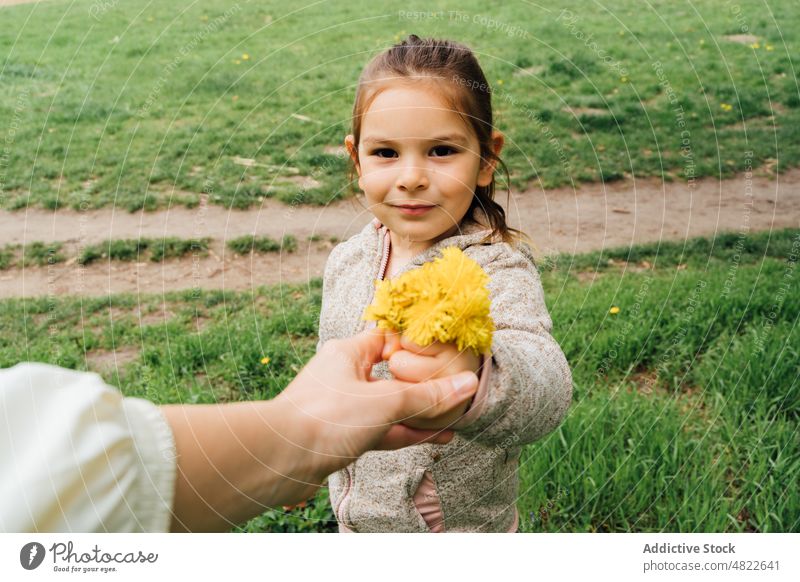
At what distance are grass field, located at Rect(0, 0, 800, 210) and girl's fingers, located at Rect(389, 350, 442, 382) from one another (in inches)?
80.5

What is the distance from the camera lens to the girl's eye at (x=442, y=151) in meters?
1.02

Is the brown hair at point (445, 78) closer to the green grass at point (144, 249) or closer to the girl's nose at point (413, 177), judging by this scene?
the girl's nose at point (413, 177)

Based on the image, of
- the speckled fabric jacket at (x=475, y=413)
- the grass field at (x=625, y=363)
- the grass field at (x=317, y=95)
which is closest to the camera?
the speckled fabric jacket at (x=475, y=413)

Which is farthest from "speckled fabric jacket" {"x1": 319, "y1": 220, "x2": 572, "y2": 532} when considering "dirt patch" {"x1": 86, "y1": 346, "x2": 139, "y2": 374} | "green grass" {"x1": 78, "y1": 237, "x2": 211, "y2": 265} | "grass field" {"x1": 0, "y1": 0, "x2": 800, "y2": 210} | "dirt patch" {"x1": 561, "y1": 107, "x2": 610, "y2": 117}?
"dirt patch" {"x1": 561, "y1": 107, "x2": 610, "y2": 117}

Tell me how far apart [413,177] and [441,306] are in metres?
0.33

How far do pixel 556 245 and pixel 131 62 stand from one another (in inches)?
99.4

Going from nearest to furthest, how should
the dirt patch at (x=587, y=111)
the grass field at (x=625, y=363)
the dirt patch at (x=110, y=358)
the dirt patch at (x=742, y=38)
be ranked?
the grass field at (x=625, y=363) → the dirt patch at (x=110, y=358) → the dirt patch at (x=587, y=111) → the dirt patch at (x=742, y=38)

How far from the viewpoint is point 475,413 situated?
79cm

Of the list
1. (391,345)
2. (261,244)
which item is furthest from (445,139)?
(261,244)

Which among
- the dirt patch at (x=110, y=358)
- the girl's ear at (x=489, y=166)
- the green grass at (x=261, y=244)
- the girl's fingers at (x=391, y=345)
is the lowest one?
the dirt patch at (x=110, y=358)

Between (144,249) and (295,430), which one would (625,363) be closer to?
(295,430)
